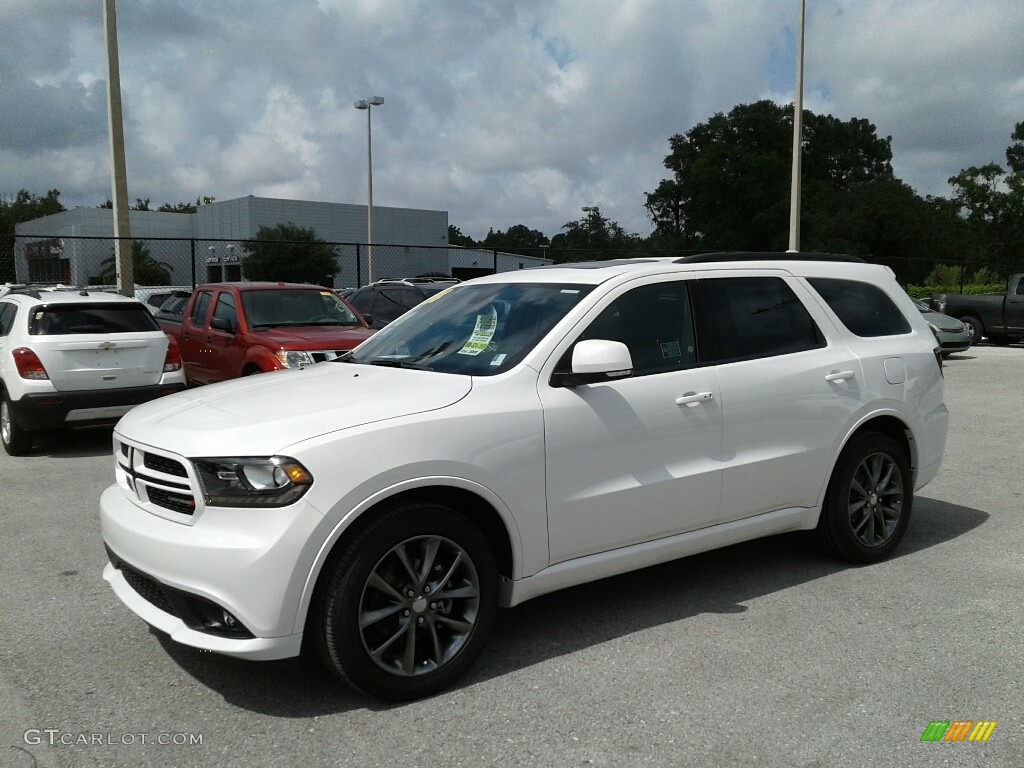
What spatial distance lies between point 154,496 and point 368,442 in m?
0.97

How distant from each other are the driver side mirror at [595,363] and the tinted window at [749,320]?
762mm

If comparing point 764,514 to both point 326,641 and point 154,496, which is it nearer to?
point 326,641

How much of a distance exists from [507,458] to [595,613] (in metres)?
1.25

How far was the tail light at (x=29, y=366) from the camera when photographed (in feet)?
28.6

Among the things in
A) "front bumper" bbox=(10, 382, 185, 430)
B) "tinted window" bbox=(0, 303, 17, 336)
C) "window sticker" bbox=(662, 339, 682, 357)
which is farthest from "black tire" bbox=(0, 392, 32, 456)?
"window sticker" bbox=(662, 339, 682, 357)

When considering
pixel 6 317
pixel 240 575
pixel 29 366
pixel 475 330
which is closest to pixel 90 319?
pixel 29 366

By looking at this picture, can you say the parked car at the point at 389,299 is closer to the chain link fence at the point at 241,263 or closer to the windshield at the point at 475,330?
the chain link fence at the point at 241,263

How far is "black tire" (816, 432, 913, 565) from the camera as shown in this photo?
515 centimetres

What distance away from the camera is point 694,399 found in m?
4.46

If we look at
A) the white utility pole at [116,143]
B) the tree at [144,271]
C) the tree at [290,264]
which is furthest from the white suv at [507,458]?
the tree at [144,271]

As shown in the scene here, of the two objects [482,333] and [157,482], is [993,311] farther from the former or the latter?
[157,482]

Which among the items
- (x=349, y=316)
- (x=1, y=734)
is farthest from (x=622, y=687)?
(x=349, y=316)

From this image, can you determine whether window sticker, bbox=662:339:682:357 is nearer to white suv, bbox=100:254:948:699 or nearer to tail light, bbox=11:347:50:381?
white suv, bbox=100:254:948:699

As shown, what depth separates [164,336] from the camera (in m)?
9.44
